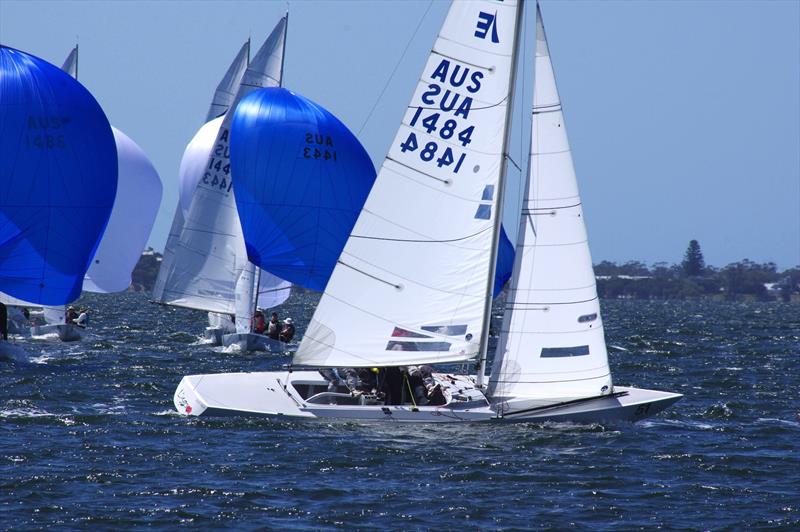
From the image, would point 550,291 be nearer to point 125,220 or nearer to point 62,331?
point 62,331

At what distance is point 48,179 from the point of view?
2838cm

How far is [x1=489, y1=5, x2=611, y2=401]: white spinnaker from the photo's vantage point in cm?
1927

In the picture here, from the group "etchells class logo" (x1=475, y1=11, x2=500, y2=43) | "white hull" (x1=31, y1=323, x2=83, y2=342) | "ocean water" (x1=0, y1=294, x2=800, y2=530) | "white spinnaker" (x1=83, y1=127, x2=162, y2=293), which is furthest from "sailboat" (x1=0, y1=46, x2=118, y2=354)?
"white spinnaker" (x1=83, y1=127, x2=162, y2=293)

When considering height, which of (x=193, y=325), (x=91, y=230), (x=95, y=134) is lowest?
(x=193, y=325)

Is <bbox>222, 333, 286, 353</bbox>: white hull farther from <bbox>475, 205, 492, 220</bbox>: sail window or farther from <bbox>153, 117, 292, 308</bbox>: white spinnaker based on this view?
<bbox>475, 205, 492, 220</bbox>: sail window

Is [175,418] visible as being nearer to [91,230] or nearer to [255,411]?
[255,411]

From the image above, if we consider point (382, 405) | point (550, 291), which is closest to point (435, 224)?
point (550, 291)

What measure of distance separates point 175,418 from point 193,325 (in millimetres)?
35410

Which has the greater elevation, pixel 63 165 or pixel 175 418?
pixel 63 165

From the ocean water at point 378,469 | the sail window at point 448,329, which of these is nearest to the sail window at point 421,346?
the sail window at point 448,329

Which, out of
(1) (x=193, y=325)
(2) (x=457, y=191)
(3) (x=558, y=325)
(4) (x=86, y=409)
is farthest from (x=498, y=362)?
(1) (x=193, y=325)

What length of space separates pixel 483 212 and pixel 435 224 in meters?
0.73

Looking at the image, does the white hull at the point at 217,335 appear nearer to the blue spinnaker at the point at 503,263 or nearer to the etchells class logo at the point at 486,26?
the blue spinnaker at the point at 503,263

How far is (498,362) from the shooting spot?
19469mm
